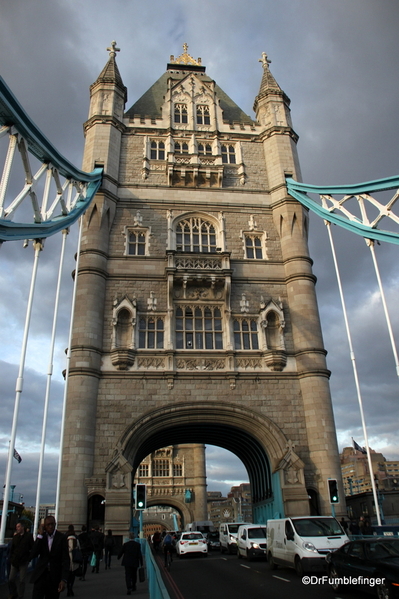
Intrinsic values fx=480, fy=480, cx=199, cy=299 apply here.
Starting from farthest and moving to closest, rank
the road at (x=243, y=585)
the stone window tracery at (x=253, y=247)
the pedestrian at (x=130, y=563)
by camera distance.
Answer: the stone window tracery at (x=253, y=247) → the pedestrian at (x=130, y=563) → the road at (x=243, y=585)

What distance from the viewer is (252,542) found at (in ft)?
60.2

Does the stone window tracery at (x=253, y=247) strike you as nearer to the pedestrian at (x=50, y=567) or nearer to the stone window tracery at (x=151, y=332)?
the stone window tracery at (x=151, y=332)

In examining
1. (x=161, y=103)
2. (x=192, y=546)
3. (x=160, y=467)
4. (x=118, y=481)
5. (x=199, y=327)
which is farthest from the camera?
(x=160, y=467)

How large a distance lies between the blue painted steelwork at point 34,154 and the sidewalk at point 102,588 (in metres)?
8.84

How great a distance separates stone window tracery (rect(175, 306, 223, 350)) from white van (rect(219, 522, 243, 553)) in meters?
8.99

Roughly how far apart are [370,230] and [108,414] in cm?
1358

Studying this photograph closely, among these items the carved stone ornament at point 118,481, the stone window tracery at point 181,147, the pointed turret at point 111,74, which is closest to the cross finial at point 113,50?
the pointed turret at point 111,74

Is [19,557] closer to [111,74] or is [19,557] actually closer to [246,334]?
[246,334]

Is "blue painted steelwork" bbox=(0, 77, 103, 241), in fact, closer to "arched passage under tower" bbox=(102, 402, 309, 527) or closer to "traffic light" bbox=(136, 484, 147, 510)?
"arched passage under tower" bbox=(102, 402, 309, 527)

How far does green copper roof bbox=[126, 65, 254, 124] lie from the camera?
33.0m

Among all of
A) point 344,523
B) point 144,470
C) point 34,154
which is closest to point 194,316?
point 34,154

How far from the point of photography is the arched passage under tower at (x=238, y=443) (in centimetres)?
1984

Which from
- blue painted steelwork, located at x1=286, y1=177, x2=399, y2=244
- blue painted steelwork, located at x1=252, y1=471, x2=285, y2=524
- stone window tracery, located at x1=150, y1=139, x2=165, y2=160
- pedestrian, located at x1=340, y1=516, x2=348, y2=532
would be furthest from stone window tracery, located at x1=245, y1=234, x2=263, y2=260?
pedestrian, located at x1=340, y1=516, x2=348, y2=532

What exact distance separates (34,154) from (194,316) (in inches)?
438
